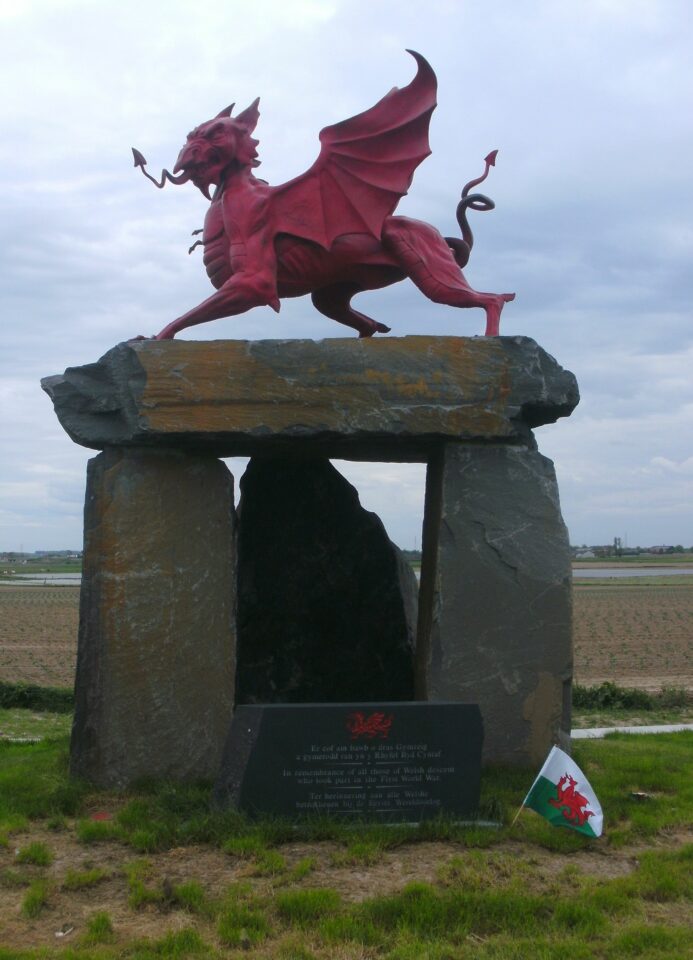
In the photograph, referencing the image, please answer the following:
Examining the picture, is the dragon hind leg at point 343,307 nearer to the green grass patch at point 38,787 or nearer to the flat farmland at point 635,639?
the green grass patch at point 38,787

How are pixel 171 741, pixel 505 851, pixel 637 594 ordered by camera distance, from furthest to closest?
pixel 637 594
pixel 171 741
pixel 505 851

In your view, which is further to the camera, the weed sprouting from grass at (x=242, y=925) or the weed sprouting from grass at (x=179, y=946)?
the weed sprouting from grass at (x=242, y=925)

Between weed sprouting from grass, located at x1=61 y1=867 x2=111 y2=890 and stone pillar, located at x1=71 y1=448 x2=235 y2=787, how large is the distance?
4.27 feet

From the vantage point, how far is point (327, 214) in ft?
20.1

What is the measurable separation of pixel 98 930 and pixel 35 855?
90 centimetres

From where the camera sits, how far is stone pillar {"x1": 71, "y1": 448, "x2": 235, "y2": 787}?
5.53 meters

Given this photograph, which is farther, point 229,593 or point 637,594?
point 637,594

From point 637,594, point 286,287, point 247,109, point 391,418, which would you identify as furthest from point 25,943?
point 637,594

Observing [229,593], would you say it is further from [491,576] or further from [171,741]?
[491,576]

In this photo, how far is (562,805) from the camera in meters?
4.64

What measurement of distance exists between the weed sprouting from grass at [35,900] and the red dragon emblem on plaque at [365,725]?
4.59 ft

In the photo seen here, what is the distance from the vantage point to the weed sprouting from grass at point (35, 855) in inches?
172

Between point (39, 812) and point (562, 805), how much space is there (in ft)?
8.28

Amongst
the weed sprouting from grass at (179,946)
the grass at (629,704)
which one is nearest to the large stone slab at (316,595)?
the grass at (629,704)
